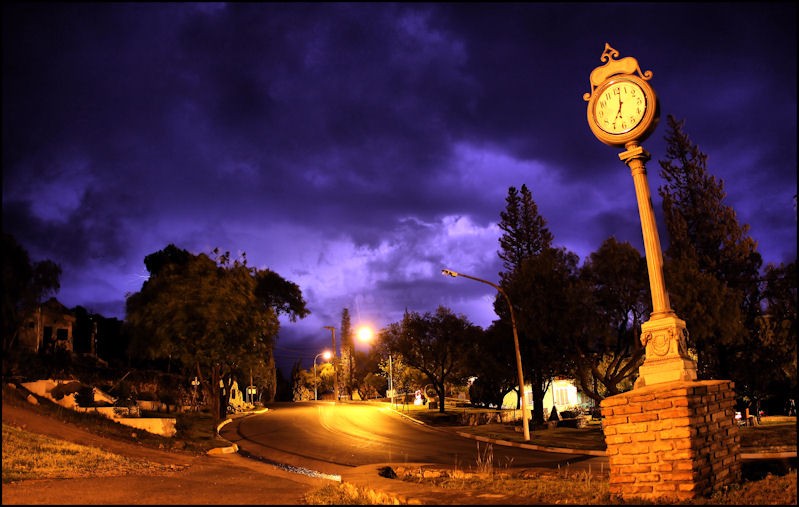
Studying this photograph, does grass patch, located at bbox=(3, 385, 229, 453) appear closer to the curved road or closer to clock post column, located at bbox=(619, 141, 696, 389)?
the curved road

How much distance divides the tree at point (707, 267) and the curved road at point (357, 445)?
35.0ft

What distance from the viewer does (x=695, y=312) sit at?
26828mm

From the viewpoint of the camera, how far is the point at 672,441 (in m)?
8.31

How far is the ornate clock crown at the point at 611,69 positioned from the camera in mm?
11367

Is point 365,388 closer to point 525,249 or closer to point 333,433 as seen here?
point 525,249

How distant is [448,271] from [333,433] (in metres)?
9.30

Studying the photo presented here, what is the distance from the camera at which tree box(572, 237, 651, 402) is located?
92.5 feet

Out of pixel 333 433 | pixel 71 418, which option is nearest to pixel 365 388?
pixel 333 433

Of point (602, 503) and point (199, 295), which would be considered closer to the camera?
point (602, 503)

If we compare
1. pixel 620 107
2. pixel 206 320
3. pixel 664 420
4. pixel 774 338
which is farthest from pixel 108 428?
pixel 774 338

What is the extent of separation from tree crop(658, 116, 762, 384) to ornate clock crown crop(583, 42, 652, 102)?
58.4 ft

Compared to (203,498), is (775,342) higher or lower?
higher

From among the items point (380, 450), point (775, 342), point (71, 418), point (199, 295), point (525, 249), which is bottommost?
point (380, 450)

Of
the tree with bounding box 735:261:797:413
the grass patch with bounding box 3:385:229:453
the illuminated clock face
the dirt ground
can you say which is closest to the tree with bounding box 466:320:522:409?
the tree with bounding box 735:261:797:413
